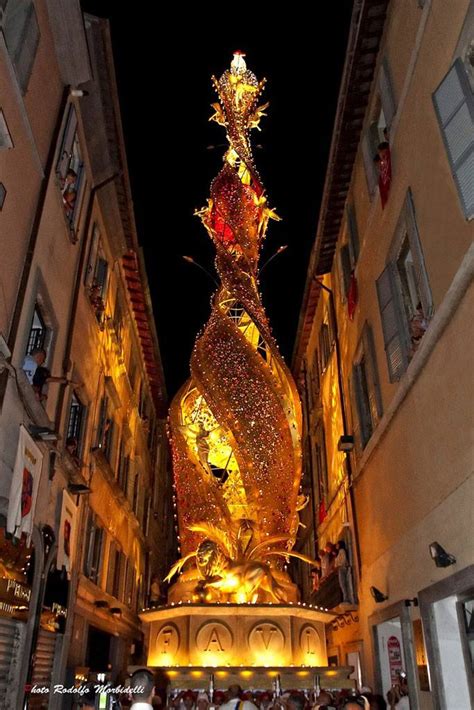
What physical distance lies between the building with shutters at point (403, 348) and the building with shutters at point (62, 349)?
19.2 ft

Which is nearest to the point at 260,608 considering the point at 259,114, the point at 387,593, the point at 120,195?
the point at 387,593

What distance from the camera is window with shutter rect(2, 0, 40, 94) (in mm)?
9367

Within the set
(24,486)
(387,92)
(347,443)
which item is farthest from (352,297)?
(24,486)

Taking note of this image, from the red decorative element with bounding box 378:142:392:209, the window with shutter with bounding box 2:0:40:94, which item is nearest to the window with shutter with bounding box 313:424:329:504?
the red decorative element with bounding box 378:142:392:209

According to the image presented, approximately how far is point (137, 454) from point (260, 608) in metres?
11.9

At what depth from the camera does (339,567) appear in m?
15.1

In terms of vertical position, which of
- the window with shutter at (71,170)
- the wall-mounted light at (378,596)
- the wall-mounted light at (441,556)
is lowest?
the wall-mounted light at (441,556)

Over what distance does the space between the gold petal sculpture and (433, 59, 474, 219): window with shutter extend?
8.29 meters

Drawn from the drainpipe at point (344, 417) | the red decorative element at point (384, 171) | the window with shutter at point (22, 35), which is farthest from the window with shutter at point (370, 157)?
the window with shutter at point (22, 35)

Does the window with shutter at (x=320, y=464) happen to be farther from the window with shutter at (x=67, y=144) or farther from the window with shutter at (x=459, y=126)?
the window with shutter at (x=459, y=126)

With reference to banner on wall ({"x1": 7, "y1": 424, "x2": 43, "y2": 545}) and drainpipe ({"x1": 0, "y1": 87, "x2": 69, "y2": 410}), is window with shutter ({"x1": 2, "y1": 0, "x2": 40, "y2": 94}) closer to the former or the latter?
drainpipe ({"x1": 0, "y1": 87, "x2": 69, "y2": 410})

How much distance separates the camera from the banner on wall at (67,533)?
39.7 ft

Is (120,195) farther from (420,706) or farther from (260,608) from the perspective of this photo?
(420,706)

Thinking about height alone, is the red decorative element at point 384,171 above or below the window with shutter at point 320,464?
above
